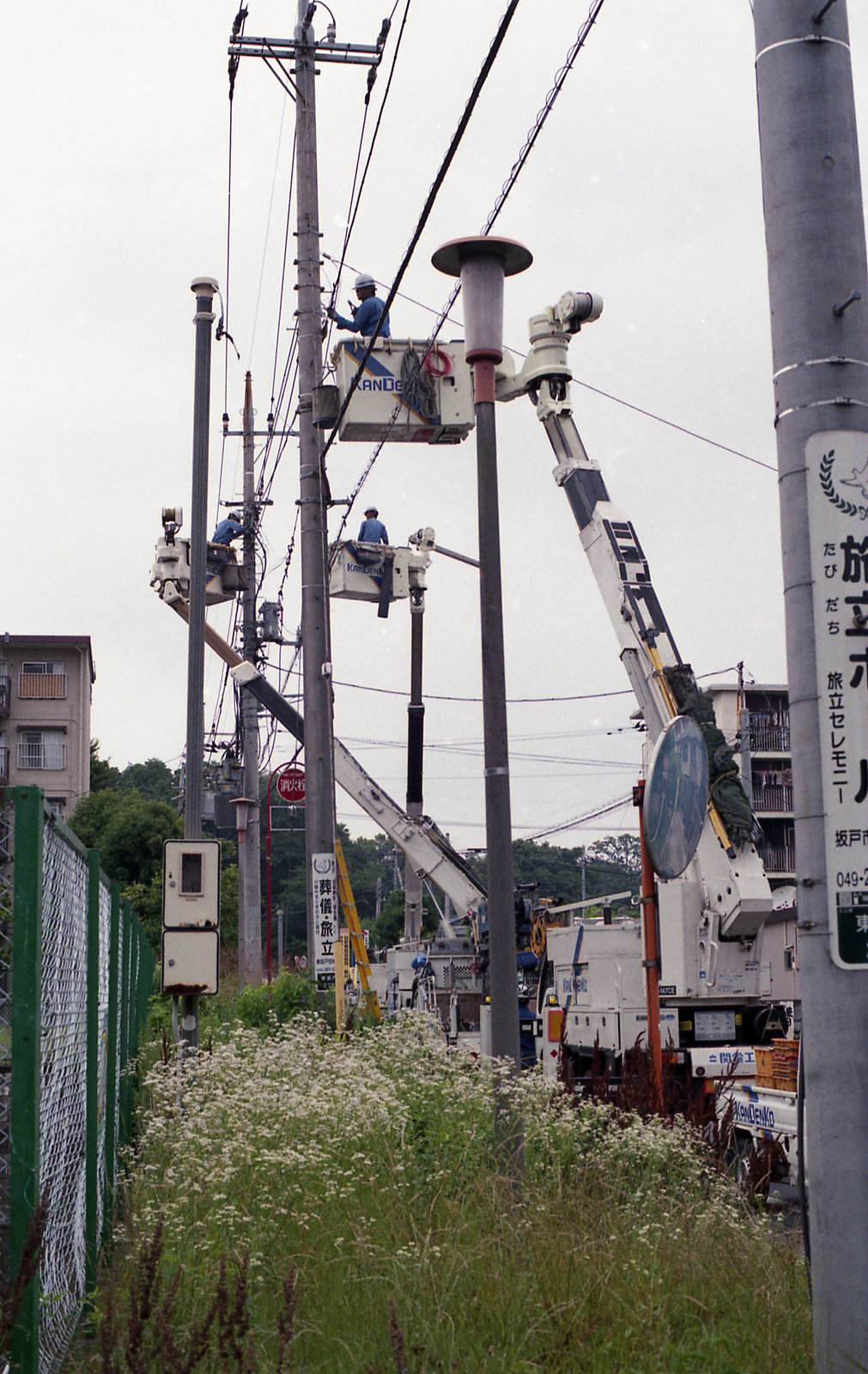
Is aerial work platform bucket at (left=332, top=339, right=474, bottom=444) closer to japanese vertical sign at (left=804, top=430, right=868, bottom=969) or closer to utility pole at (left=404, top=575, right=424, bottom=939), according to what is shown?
utility pole at (left=404, top=575, right=424, bottom=939)

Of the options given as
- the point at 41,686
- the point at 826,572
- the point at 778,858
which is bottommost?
the point at 826,572

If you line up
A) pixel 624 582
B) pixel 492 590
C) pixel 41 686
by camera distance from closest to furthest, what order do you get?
pixel 492 590
pixel 624 582
pixel 41 686

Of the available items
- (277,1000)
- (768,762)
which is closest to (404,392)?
(277,1000)

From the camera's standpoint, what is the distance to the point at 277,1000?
17.8 m

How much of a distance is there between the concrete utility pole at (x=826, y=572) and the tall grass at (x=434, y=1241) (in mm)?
795

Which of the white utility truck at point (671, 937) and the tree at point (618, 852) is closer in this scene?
the white utility truck at point (671, 937)

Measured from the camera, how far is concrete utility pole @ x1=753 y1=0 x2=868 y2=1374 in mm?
4117

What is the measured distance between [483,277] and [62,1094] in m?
5.49

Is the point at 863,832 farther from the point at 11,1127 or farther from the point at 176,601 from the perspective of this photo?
the point at 176,601

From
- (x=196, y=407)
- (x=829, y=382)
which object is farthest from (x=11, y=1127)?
(x=196, y=407)

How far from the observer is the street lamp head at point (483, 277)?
28.2 ft

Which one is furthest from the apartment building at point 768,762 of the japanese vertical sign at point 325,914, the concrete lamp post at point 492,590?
the concrete lamp post at point 492,590

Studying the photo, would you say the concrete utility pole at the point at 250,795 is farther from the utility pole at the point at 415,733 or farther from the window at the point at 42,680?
A: the window at the point at 42,680

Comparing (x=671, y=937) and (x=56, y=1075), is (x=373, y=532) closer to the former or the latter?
(x=671, y=937)
